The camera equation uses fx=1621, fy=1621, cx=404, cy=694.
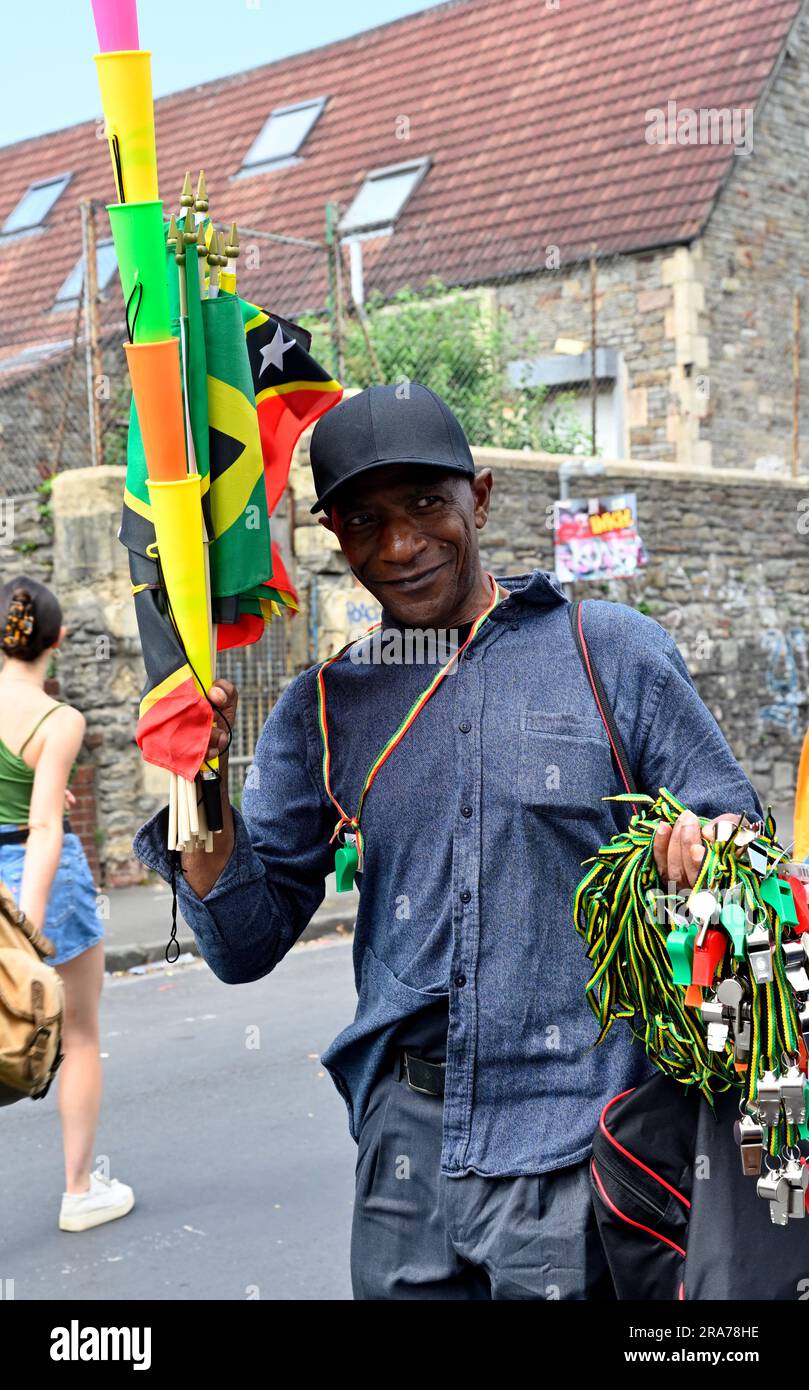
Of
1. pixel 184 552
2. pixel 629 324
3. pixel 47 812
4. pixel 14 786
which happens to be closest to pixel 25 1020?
pixel 184 552

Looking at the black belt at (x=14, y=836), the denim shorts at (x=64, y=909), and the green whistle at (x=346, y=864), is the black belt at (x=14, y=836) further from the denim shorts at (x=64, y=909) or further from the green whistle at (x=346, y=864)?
the green whistle at (x=346, y=864)

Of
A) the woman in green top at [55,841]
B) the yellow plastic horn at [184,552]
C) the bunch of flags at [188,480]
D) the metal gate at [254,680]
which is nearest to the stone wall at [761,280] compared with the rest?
the metal gate at [254,680]

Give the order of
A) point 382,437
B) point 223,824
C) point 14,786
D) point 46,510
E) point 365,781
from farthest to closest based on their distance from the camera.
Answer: point 46,510 → point 14,786 → point 365,781 → point 382,437 → point 223,824

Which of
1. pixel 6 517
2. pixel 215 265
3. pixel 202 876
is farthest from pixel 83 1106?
pixel 6 517

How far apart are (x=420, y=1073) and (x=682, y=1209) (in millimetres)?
464

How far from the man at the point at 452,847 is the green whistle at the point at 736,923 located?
11.6 inches

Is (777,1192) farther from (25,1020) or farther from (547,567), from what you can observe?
(547,567)

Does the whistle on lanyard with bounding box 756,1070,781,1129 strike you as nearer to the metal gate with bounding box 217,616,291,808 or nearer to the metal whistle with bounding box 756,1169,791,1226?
the metal whistle with bounding box 756,1169,791,1226

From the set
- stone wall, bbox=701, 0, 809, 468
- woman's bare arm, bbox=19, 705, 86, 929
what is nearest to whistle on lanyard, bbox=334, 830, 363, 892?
woman's bare arm, bbox=19, 705, 86, 929

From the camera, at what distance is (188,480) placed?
210 cm

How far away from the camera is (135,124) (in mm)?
1959

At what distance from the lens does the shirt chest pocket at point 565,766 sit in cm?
236

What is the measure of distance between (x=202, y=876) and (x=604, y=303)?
1635 centimetres

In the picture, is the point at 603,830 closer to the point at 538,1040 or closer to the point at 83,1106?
the point at 538,1040
